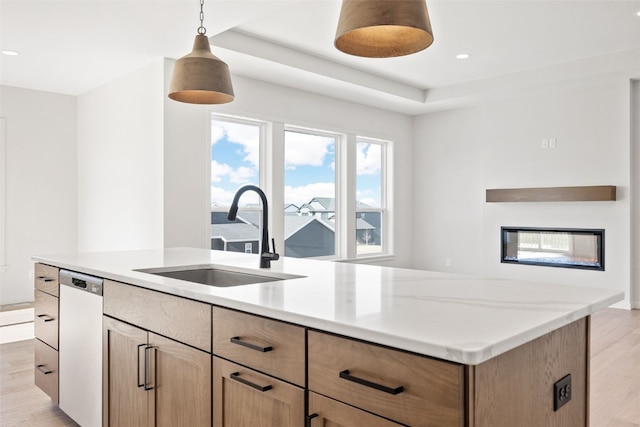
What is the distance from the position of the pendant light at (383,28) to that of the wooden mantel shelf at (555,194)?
478 centimetres

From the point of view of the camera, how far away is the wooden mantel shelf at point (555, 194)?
5.46 meters

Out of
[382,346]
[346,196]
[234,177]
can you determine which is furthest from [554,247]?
[382,346]

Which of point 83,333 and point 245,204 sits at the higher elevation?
point 245,204

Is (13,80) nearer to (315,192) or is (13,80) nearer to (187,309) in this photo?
(315,192)

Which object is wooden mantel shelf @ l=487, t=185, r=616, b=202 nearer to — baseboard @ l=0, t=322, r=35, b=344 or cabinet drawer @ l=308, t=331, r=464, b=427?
cabinet drawer @ l=308, t=331, r=464, b=427

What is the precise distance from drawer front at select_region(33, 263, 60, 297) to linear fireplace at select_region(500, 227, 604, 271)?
547cm

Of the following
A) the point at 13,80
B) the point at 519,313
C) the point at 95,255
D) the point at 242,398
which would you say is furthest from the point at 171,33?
the point at 519,313

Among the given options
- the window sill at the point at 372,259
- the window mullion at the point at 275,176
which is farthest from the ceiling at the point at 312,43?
the window sill at the point at 372,259

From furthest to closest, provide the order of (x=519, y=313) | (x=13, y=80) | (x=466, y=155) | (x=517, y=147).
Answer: (x=466, y=155) → (x=517, y=147) → (x=13, y=80) → (x=519, y=313)

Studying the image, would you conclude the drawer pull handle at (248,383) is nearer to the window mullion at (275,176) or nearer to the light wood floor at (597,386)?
the light wood floor at (597,386)

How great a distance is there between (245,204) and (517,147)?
11.7ft

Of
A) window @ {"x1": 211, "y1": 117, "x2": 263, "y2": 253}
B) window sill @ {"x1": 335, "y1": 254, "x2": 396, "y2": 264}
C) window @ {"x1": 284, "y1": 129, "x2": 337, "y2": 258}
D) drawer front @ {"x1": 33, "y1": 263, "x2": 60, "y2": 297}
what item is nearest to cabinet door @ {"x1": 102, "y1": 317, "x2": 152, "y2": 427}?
drawer front @ {"x1": 33, "y1": 263, "x2": 60, "y2": 297}

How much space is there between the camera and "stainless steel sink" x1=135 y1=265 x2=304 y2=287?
221 cm

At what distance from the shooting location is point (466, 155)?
703 cm
